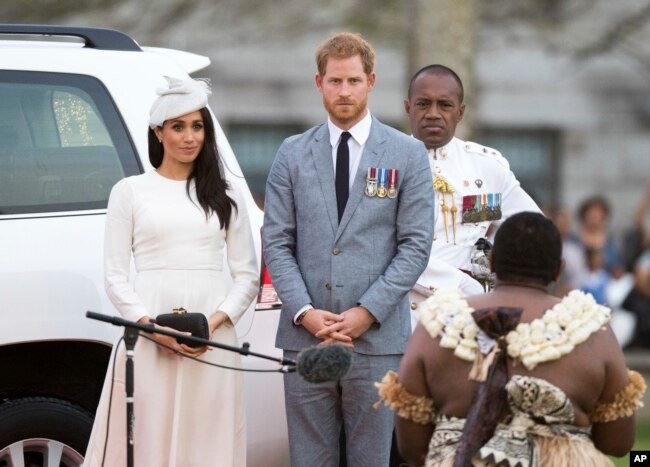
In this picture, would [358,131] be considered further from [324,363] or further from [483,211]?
[324,363]

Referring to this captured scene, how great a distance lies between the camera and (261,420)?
18.9 feet

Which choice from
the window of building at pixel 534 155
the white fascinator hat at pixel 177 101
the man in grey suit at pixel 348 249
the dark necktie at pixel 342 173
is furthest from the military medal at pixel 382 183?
the window of building at pixel 534 155

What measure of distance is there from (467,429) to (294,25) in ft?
43.1

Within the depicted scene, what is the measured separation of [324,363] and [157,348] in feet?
2.91

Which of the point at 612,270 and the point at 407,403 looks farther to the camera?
the point at 612,270

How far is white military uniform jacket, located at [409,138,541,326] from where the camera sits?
5875 mm

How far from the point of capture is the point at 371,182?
539 centimetres

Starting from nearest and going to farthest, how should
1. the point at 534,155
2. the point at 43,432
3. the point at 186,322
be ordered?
1. the point at 186,322
2. the point at 43,432
3. the point at 534,155

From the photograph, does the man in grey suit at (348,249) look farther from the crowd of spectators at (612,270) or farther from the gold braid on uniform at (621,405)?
the crowd of spectators at (612,270)

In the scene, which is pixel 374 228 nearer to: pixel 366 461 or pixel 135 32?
pixel 366 461

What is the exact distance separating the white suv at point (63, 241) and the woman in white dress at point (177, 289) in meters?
0.28

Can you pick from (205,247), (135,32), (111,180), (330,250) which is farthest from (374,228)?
(135,32)

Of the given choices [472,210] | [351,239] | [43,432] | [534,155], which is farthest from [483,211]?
[534,155]

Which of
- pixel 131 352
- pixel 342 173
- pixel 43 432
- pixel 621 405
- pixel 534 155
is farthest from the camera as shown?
pixel 534 155
